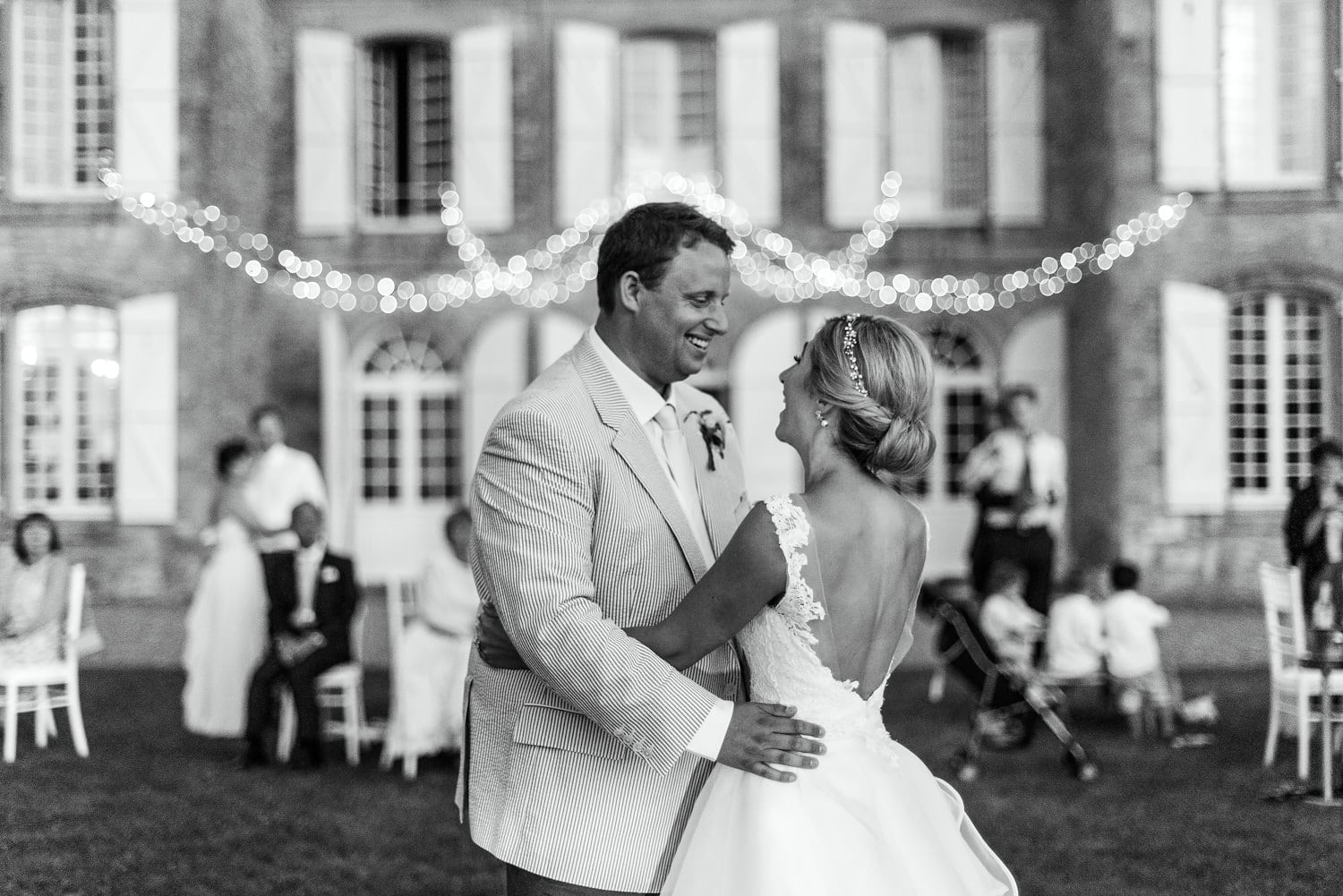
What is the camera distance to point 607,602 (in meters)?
2.45

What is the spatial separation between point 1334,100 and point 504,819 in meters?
11.0

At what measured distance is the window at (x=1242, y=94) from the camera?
1273cm

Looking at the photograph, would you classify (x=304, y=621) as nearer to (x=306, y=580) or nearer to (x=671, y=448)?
(x=306, y=580)

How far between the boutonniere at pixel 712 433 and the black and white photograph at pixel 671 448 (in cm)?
1

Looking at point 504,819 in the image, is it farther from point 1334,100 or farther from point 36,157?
point 1334,100

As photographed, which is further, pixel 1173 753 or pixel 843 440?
pixel 1173 753

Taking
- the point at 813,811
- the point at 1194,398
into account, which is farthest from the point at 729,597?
the point at 1194,398

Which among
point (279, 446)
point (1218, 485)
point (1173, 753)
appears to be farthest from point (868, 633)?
Result: point (1218, 485)

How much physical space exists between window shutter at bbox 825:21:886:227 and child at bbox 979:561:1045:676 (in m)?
7.61

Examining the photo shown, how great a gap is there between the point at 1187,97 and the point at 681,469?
12.3 metres

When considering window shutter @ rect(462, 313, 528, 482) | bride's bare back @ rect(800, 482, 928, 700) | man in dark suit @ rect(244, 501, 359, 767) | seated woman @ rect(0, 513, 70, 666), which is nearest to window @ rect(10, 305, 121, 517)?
seated woman @ rect(0, 513, 70, 666)

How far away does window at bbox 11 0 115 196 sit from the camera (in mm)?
10664

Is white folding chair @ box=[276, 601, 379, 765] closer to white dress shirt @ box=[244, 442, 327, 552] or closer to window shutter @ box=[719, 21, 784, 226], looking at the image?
white dress shirt @ box=[244, 442, 327, 552]

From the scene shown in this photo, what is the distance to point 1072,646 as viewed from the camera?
8.23m
